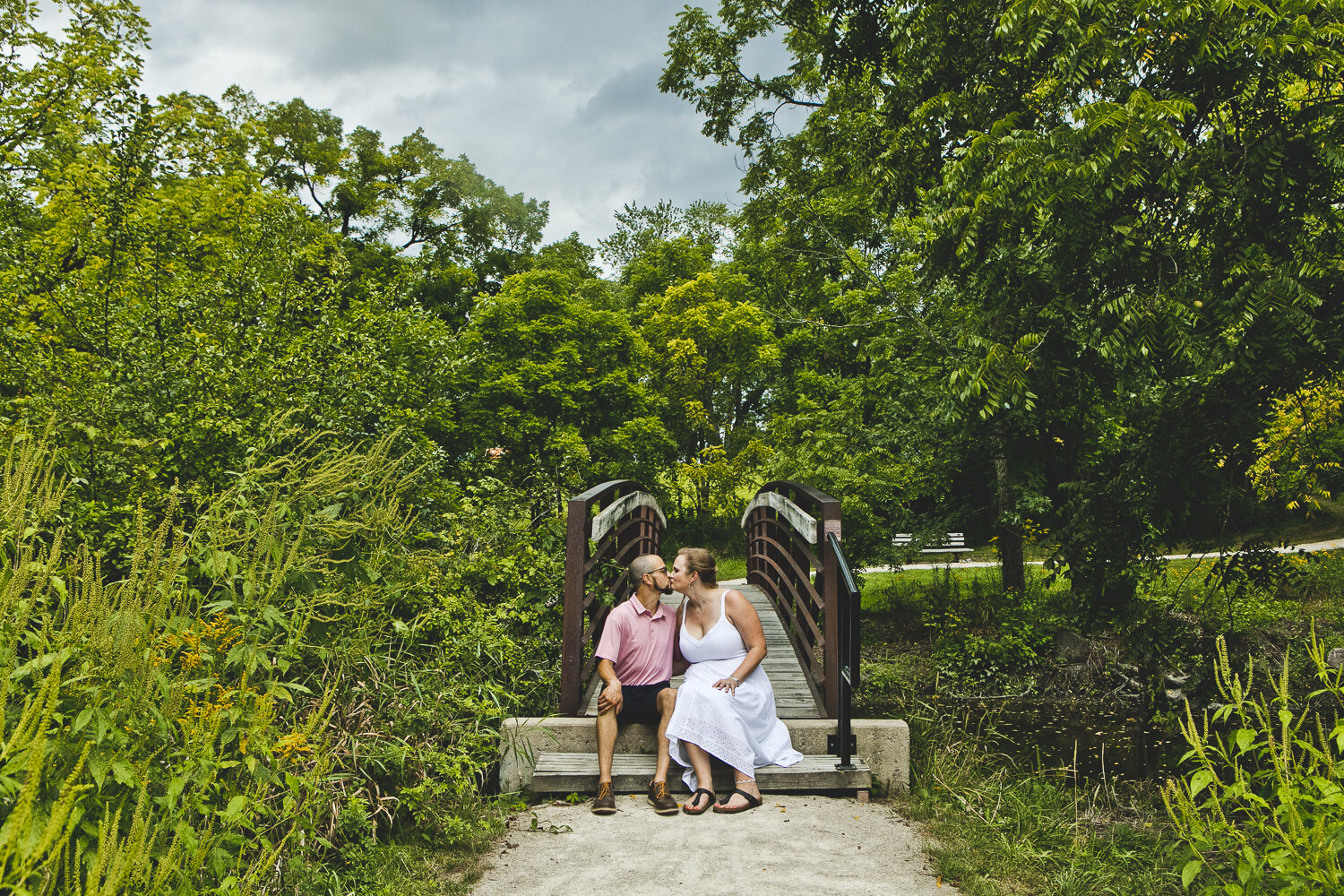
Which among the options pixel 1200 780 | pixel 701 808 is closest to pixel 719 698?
pixel 701 808

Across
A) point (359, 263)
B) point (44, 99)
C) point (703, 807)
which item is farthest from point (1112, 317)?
point (359, 263)

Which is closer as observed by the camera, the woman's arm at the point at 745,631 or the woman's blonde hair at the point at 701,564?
the woman's arm at the point at 745,631

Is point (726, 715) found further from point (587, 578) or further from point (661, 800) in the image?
point (587, 578)

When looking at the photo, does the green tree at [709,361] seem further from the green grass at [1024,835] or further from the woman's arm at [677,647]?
the green grass at [1024,835]

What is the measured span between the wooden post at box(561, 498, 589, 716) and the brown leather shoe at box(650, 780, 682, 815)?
870 mm

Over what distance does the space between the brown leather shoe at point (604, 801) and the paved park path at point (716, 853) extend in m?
0.04

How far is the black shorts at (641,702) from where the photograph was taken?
4.41 metres

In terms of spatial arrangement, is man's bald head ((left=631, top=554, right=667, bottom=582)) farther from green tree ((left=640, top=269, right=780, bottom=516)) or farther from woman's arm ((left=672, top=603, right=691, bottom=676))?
green tree ((left=640, top=269, right=780, bottom=516))

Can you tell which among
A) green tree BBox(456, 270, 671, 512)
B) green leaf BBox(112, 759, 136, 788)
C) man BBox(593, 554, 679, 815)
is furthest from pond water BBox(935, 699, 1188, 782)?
green tree BBox(456, 270, 671, 512)

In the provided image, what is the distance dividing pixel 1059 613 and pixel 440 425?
1020 centimetres

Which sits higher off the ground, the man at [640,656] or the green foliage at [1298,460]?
the green foliage at [1298,460]

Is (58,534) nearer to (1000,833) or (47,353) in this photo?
(1000,833)

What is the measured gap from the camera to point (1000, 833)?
3617 millimetres

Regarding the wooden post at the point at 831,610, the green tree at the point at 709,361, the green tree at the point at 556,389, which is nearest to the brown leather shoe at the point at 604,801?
the wooden post at the point at 831,610
